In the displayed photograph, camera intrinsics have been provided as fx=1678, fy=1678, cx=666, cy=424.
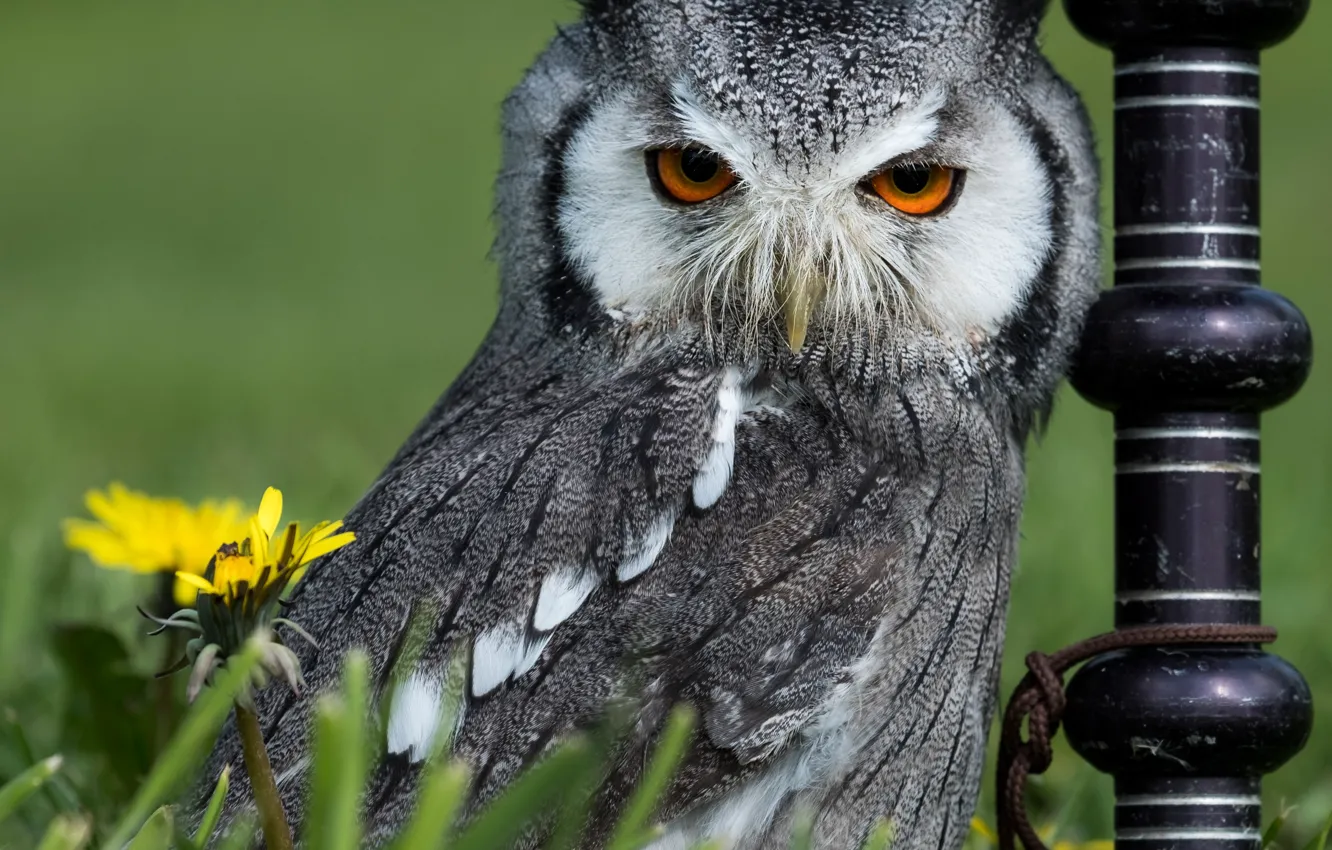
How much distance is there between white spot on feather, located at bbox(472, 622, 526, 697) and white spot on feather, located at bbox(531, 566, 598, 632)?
0.03 meters

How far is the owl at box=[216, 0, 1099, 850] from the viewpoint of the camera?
186 centimetres

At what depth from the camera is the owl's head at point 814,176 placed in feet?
6.31

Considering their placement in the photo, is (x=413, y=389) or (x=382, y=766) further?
(x=413, y=389)

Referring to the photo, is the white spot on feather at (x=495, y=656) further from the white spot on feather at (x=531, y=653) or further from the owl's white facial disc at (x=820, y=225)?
the owl's white facial disc at (x=820, y=225)

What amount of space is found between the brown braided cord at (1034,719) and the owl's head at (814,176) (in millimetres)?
376

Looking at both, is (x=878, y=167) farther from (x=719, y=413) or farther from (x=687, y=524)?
(x=687, y=524)

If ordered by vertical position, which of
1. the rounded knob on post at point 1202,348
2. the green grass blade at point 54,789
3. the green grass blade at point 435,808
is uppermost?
the rounded knob on post at point 1202,348

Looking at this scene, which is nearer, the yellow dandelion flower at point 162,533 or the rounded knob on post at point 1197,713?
the rounded knob on post at point 1197,713

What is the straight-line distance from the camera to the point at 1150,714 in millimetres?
1929

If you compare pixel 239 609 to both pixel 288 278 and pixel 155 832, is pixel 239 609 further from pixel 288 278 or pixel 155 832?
pixel 288 278

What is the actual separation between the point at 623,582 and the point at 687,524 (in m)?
0.10

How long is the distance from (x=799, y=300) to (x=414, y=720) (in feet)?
2.13

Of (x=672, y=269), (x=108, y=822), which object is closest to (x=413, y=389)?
Result: (x=108, y=822)

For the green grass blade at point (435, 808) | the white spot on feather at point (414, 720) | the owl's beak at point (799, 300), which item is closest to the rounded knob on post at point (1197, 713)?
the owl's beak at point (799, 300)
